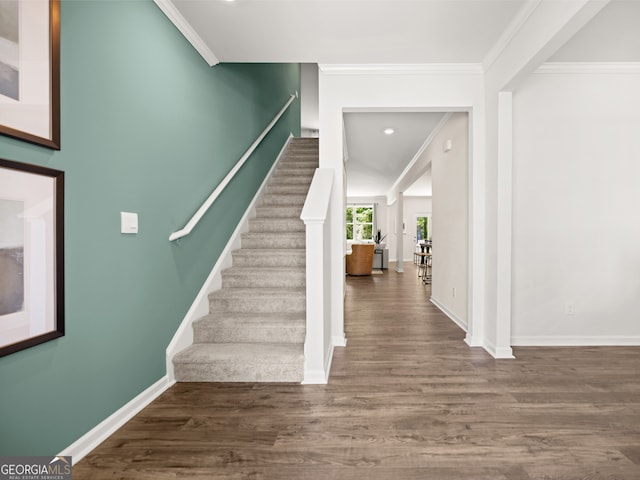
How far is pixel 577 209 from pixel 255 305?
3053 mm

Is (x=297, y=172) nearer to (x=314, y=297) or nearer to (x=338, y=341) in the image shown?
(x=338, y=341)

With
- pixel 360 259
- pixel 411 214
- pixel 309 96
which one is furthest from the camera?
pixel 411 214

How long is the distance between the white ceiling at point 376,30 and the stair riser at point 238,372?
243 centimetres

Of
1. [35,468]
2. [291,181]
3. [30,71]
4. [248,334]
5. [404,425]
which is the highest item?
[291,181]

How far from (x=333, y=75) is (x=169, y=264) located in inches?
86.1

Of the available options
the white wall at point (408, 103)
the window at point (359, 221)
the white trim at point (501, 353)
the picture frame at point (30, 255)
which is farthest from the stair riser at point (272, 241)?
the window at point (359, 221)

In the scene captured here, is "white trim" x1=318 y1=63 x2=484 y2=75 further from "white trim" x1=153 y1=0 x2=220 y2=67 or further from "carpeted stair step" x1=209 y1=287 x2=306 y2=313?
"carpeted stair step" x1=209 y1=287 x2=306 y2=313

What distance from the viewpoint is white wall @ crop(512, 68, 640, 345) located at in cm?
303

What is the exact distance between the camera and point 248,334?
2.61 metres

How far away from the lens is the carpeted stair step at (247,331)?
2.59 m

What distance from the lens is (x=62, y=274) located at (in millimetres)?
1438

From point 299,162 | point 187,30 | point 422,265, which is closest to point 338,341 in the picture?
point 187,30

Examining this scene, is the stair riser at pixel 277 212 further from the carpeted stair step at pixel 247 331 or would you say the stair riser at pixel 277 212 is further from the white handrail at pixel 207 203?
the carpeted stair step at pixel 247 331

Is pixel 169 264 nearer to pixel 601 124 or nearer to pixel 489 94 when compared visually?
pixel 489 94
